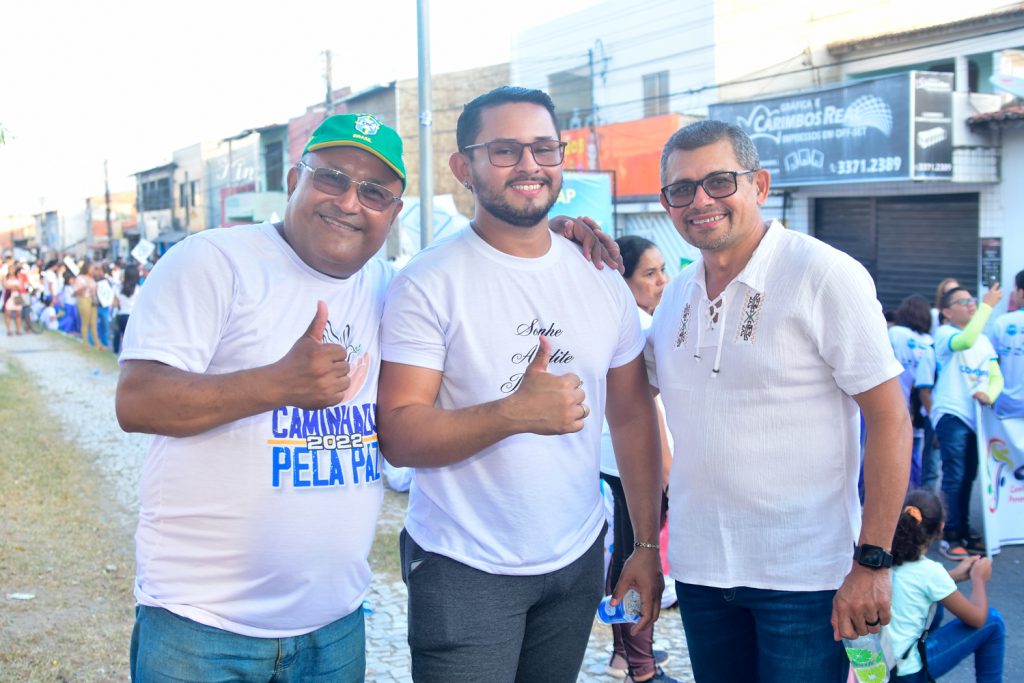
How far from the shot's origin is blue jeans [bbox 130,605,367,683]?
2.20 m

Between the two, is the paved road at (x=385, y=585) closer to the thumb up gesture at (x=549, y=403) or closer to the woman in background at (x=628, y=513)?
the woman in background at (x=628, y=513)

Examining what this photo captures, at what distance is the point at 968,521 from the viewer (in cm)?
663

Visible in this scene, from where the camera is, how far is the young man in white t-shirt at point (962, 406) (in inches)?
252

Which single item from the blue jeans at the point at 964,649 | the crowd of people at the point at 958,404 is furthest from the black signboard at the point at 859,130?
the blue jeans at the point at 964,649

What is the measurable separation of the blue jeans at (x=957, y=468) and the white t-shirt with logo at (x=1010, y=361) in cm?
29

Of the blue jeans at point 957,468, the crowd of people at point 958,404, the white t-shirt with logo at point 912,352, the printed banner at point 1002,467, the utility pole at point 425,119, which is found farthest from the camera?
the utility pole at point 425,119

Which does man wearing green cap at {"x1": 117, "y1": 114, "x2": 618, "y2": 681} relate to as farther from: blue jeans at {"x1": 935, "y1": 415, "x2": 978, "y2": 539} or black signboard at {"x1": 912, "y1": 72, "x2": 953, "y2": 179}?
black signboard at {"x1": 912, "y1": 72, "x2": 953, "y2": 179}

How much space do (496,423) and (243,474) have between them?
63 cm

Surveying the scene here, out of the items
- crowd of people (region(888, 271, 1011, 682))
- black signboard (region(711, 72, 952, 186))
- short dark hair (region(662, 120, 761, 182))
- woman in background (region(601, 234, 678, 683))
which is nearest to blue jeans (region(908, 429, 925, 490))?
crowd of people (region(888, 271, 1011, 682))

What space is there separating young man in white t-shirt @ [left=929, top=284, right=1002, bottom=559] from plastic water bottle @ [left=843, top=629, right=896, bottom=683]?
14.2 feet

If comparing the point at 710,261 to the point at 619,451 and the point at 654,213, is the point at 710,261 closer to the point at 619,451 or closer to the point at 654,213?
the point at 619,451

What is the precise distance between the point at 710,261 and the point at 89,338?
22.5 m

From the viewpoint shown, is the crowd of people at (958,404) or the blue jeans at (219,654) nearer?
the blue jeans at (219,654)

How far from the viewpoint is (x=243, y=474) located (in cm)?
226
